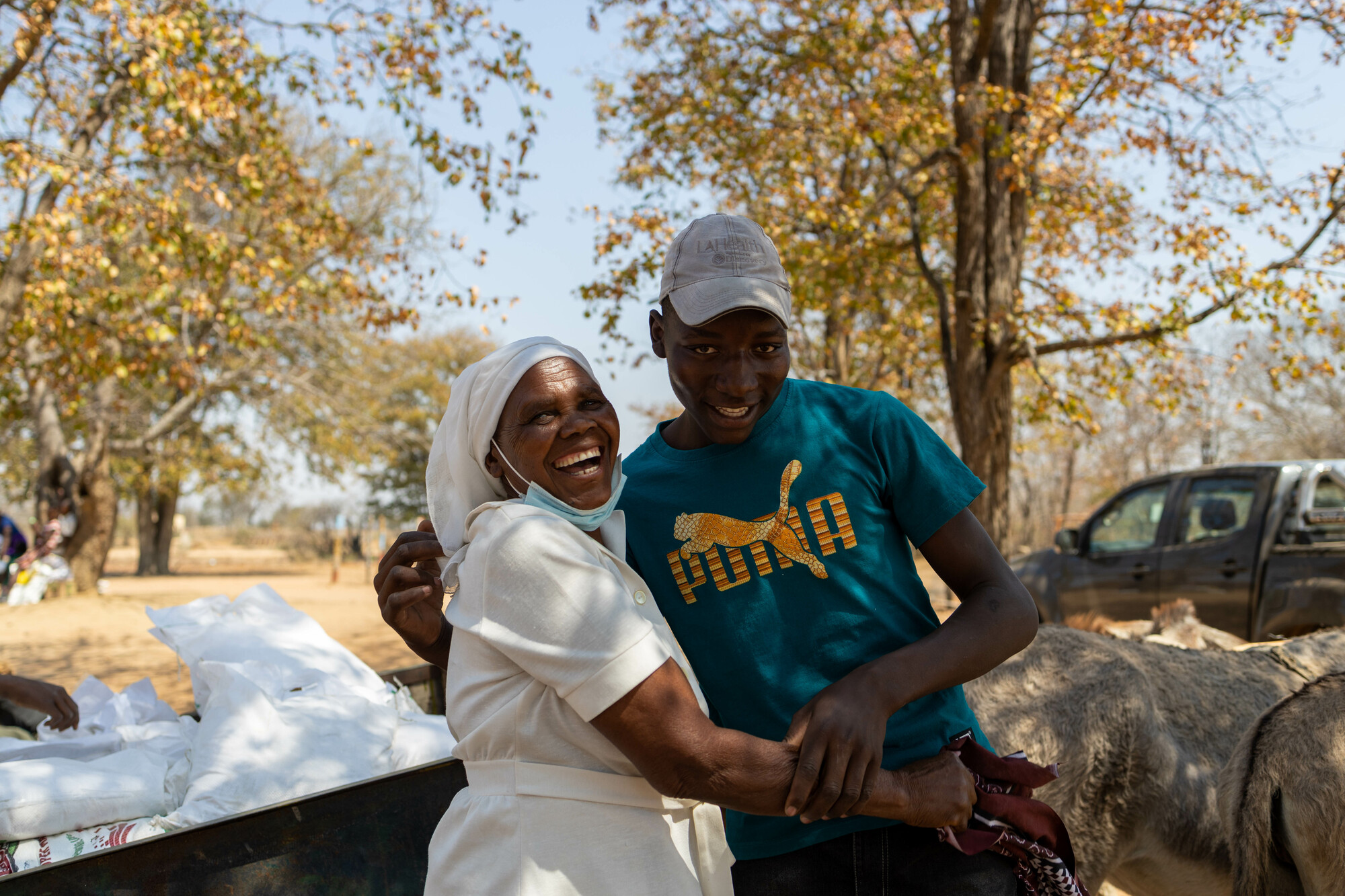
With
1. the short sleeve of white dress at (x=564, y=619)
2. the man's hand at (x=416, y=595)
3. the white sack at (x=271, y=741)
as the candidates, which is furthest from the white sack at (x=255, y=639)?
the short sleeve of white dress at (x=564, y=619)

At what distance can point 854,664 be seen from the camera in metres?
1.66

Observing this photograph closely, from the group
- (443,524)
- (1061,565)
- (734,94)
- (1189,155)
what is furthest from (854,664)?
(1189,155)

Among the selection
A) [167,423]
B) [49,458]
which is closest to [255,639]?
[49,458]

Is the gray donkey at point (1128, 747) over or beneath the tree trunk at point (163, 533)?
over

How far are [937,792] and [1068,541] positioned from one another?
7.96 metres

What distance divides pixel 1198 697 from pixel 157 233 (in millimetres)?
9251

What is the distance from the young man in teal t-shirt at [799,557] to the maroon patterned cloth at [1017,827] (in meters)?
0.04

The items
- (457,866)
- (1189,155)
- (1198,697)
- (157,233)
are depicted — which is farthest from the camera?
(1189,155)

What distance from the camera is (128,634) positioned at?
13125 millimetres

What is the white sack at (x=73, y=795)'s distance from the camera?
8.16 feet

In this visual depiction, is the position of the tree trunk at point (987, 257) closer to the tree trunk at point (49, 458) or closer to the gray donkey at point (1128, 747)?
the gray donkey at point (1128, 747)

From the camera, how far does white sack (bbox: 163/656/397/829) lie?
2.75 m

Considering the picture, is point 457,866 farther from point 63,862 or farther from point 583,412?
point 63,862

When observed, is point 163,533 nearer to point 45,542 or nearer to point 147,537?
point 147,537
